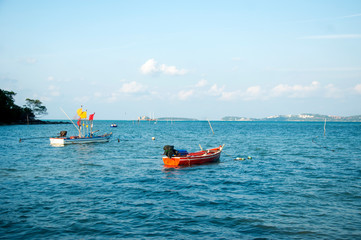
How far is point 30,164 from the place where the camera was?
3044 centimetres

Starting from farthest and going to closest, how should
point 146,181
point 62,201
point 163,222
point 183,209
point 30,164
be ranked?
point 30,164 → point 146,181 → point 62,201 → point 183,209 → point 163,222

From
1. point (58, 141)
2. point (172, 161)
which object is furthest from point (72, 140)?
point (172, 161)

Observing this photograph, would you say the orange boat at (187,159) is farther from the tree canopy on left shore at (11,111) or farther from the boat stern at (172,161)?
the tree canopy on left shore at (11,111)

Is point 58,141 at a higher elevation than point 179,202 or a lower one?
higher

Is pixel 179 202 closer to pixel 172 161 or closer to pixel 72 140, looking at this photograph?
pixel 172 161

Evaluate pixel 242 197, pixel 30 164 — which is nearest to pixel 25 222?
pixel 242 197

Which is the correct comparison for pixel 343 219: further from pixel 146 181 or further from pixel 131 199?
pixel 146 181

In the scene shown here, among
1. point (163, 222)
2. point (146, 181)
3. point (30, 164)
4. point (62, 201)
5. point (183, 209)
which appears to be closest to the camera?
point (163, 222)

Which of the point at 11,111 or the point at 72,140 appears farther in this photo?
the point at 11,111

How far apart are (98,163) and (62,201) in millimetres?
14850

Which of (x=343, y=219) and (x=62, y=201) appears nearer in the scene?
(x=343, y=219)

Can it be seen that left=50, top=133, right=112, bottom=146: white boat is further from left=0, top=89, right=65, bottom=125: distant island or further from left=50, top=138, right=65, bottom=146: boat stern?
left=0, top=89, right=65, bottom=125: distant island

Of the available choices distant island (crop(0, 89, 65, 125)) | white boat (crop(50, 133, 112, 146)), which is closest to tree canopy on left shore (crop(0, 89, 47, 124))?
distant island (crop(0, 89, 65, 125))

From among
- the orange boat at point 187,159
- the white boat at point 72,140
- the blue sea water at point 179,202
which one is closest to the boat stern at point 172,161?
the orange boat at point 187,159
